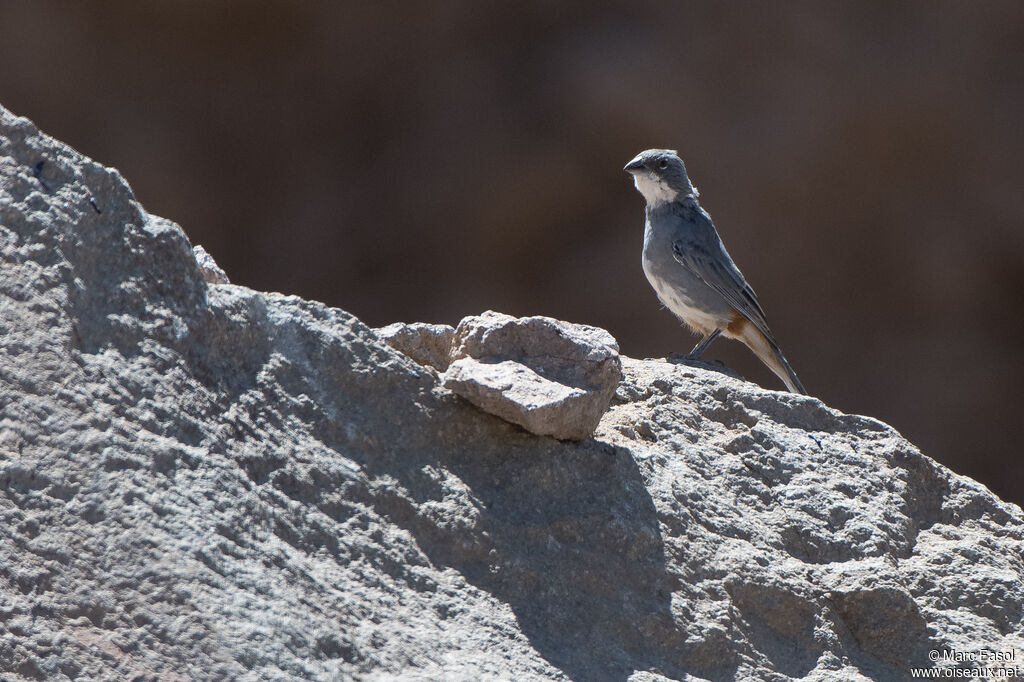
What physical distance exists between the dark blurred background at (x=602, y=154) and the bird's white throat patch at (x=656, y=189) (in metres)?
4.54

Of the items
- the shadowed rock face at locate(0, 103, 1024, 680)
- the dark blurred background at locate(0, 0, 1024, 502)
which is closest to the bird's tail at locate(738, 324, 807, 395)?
the shadowed rock face at locate(0, 103, 1024, 680)

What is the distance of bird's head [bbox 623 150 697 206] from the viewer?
21.9 feet

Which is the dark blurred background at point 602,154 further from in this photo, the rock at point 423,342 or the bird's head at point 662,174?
the rock at point 423,342

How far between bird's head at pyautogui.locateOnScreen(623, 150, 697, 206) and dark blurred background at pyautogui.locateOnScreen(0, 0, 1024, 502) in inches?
179

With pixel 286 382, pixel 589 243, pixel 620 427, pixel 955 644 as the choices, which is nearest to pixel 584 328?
pixel 620 427

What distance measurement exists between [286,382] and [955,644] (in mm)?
1765

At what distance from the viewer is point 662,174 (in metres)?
6.68

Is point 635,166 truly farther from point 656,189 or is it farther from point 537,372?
point 537,372

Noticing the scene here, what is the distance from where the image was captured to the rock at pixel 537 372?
2998mm

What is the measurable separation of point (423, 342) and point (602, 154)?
797cm

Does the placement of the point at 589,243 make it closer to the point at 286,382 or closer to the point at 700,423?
the point at 700,423

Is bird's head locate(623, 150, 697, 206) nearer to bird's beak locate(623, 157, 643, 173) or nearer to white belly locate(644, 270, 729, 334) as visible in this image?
bird's beak locate(623, 157, 643, 173)

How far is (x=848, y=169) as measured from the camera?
11.2 meters

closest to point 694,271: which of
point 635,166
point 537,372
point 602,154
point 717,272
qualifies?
point 717,272
